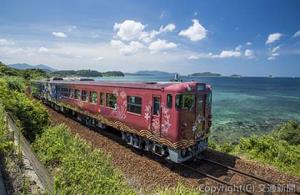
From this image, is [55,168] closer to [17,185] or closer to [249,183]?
[17,185]

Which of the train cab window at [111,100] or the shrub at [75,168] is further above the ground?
the train cab window at [111,100]

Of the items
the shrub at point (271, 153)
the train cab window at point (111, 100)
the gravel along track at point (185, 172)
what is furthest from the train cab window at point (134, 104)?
the shrub at point (271, 153)

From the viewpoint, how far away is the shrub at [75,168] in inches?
273

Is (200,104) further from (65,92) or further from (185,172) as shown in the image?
(65,92)

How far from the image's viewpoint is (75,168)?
7.87 meters

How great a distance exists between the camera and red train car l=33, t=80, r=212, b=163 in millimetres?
9758

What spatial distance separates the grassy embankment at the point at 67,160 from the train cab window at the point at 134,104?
2.60 metres

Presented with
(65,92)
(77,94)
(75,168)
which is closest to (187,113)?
(75,168)

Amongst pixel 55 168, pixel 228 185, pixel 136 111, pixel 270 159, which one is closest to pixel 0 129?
pixel 55 168

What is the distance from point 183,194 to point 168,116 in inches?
144

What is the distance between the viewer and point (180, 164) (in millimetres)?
→ 10570

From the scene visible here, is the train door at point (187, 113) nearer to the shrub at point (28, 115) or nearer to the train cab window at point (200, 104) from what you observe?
the train cab window at point (200, 104)

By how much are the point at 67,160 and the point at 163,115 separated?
3.89 meters

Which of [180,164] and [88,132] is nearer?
[180,164]
